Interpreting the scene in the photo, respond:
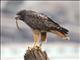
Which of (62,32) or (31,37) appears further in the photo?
(31,37)

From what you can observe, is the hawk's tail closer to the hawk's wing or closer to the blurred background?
the hawk's wing

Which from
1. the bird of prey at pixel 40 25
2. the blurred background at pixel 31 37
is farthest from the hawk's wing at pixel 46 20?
the blurred background at pixel 31 37

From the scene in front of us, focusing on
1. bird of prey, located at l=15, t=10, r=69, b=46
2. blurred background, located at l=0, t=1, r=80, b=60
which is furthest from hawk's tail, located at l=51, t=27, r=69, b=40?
blurred background, located at l=0, t=1, r=80, b=60

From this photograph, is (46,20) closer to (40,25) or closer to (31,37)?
(40,25)

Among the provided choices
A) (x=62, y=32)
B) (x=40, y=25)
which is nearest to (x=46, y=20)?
(x=40, y=25)

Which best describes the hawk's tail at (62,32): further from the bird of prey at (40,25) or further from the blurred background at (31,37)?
the blurred background at (31,37)
